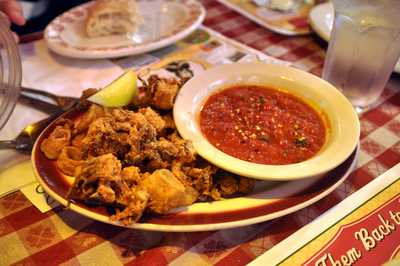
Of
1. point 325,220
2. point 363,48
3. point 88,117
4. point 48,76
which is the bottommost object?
point 48,76

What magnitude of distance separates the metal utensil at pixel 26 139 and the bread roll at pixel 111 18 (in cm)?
88

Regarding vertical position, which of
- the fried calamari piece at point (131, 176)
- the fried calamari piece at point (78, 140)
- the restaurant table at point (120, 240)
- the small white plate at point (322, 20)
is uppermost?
the fried calamari piece at point (131, 176)

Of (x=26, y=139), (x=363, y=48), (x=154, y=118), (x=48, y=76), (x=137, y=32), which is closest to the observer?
(x=154, y=118)

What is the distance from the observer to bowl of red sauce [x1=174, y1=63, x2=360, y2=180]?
1178 millimetres

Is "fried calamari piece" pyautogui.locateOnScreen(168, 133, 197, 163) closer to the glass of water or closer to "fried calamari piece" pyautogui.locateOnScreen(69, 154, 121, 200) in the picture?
"fried calamari piece" pyautogui.locateOnScreen(69, 154, 121, 200)

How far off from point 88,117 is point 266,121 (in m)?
0.61

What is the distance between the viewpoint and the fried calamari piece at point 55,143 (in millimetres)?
1258

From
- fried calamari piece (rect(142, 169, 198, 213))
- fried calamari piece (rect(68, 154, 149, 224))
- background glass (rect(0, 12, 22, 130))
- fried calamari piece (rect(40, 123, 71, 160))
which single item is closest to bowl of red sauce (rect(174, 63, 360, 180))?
fried calamari piece (rect(142, 169, 198, 213))

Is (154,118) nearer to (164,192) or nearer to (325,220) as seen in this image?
(164,192)

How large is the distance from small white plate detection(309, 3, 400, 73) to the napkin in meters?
1.10

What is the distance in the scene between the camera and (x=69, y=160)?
1223 millimetres

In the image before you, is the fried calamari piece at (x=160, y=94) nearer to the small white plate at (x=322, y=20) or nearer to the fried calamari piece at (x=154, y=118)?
the fried calamari piece at (x=154, y=118)

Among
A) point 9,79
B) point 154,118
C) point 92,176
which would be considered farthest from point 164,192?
point 9,79

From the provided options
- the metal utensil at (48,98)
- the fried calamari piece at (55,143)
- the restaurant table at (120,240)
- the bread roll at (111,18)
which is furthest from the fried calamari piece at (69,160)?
the bread roll at (111,18)
